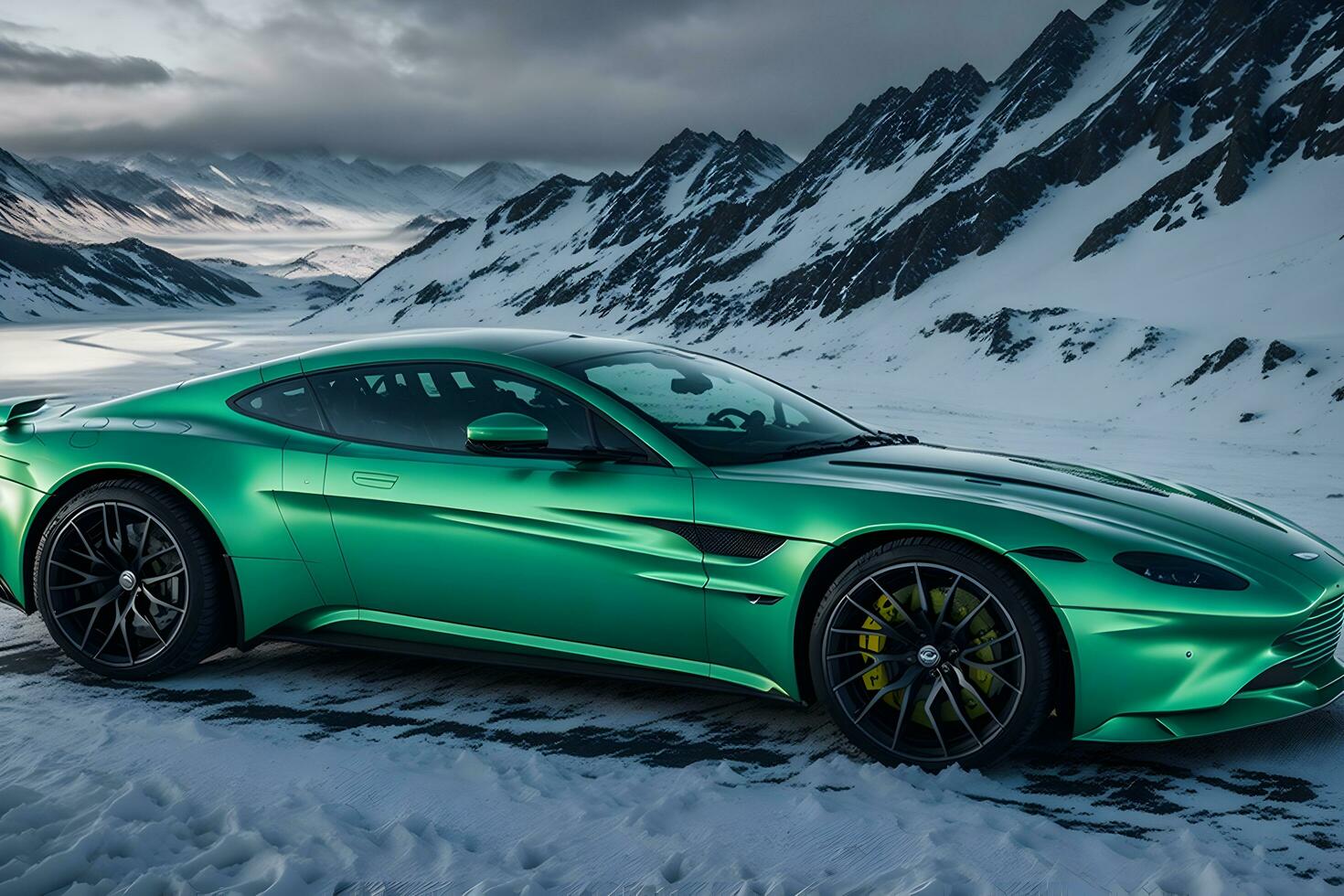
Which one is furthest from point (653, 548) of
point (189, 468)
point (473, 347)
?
point (189, 468)

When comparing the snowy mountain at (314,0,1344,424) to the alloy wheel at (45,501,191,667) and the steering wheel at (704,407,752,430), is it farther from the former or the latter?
the alloy wheel at (45,501,191,667)

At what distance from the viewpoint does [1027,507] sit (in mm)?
3582

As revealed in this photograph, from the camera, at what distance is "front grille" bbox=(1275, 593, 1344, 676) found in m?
3.41

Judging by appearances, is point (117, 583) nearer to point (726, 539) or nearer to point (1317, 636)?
point (726, 539)

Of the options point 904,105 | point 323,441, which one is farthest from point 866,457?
point 904,105

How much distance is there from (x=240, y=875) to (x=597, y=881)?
89 cm

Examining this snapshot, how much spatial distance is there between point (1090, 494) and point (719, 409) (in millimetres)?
1400

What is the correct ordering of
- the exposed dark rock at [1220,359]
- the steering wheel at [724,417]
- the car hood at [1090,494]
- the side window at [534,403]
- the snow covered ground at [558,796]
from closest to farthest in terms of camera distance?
the snow covered ground at [558,796], the car hood at [1090,494], the side window at [534,403], the steering wheel at [724,417], the exposed dark rock at [1220,359]

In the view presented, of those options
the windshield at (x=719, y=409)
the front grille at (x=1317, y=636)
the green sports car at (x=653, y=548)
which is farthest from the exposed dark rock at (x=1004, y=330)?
the front grille at (x=1317, y=636)

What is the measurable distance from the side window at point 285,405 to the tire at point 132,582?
1.50ft

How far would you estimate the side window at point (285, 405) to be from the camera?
4.46m

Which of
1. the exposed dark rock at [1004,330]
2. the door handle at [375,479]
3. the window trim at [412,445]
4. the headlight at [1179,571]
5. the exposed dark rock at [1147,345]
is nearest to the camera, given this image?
the headlight at [1179,571]

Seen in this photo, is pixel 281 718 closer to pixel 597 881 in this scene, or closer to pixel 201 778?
pixel 201 778

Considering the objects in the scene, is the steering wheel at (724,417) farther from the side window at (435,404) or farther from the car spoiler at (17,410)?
the car spoiler at (17,410)
